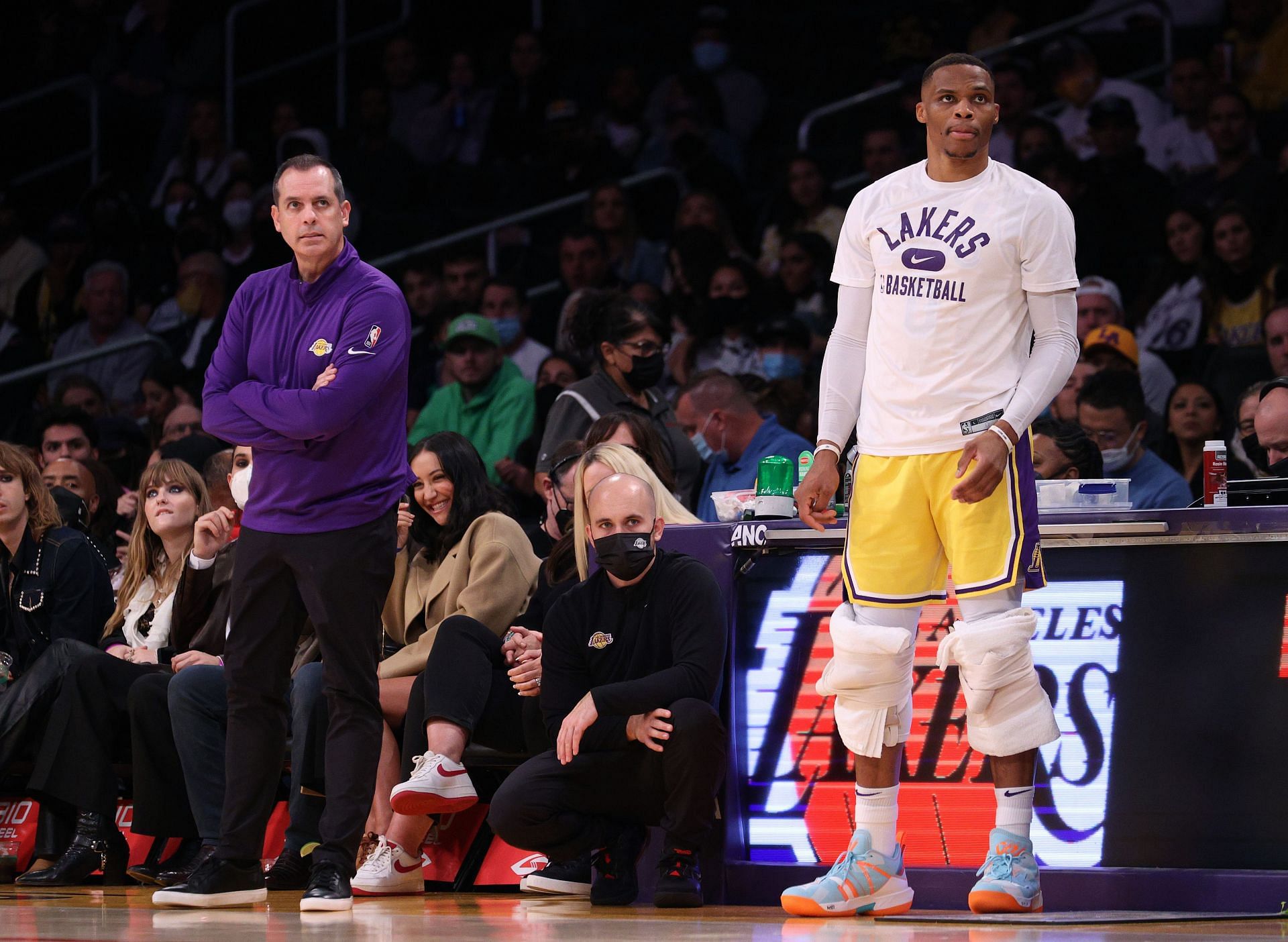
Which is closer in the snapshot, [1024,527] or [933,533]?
[1024,527]

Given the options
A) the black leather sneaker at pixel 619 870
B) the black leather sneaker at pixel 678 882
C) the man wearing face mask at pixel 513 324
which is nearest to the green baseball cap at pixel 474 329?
the man wearing face mask at pixel 513 324

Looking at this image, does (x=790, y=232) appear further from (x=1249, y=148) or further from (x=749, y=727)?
(x=749, y=727)

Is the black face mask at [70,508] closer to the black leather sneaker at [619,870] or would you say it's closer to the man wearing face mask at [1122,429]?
the black leather sneaker at [619,870]

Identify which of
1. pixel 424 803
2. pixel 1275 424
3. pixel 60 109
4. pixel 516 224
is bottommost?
pixel 424 803

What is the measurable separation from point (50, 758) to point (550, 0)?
8020mm

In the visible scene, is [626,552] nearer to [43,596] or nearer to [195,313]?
[43,596]

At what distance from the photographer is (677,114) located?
1055 centimetres

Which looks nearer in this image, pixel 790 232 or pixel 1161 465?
pixel 1161 465

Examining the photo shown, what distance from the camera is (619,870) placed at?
488cm

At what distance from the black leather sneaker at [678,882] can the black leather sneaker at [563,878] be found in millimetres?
370

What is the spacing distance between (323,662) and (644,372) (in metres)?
2.48

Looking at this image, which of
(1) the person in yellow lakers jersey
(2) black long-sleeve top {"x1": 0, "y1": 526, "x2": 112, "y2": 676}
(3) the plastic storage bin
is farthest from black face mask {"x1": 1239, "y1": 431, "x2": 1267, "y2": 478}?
(2) black long-sleeve top {"x1": 0, "y1": 526, "x2": 112, "y2": 676}

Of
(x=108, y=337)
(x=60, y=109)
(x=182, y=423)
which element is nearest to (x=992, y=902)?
(x=182, y=423)

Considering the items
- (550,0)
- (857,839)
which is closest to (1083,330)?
(857,839)
